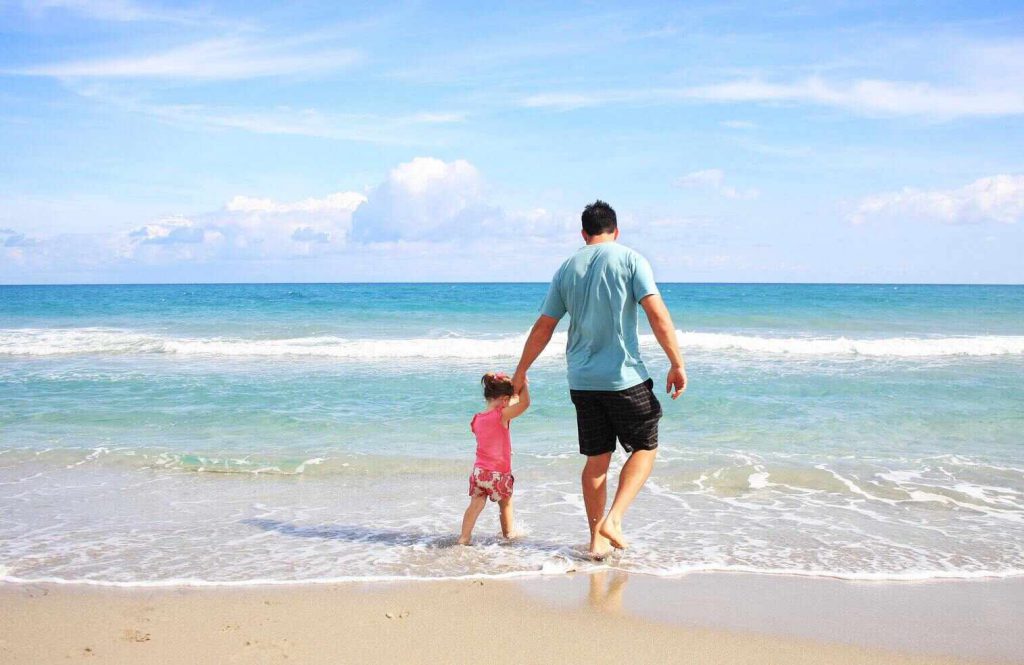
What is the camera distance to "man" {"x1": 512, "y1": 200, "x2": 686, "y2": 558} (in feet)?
14.1

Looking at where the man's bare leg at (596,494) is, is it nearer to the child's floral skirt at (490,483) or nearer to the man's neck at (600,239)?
the child's floral skirt at (490,483)

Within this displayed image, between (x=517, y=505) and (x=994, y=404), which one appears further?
(x=994, y=404)

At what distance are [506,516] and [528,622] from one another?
1.34 meters

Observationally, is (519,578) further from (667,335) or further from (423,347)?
(423,347)

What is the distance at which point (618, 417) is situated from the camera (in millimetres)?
4438

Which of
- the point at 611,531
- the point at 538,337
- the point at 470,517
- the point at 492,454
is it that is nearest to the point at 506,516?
the point at 470,517

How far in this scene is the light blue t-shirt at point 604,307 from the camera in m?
4.30

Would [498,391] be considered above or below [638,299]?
below

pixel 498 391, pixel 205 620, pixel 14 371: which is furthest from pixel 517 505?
pixel 14 371

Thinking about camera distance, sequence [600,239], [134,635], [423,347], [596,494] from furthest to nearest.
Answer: [423,347], [596,494], [600,239], [134,635]

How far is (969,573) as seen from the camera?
4516mm

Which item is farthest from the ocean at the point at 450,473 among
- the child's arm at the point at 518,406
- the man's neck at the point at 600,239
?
the man's neck at the point at 600,239

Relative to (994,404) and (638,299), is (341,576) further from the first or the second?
(994,404)

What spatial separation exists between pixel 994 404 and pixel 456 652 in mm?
9107
